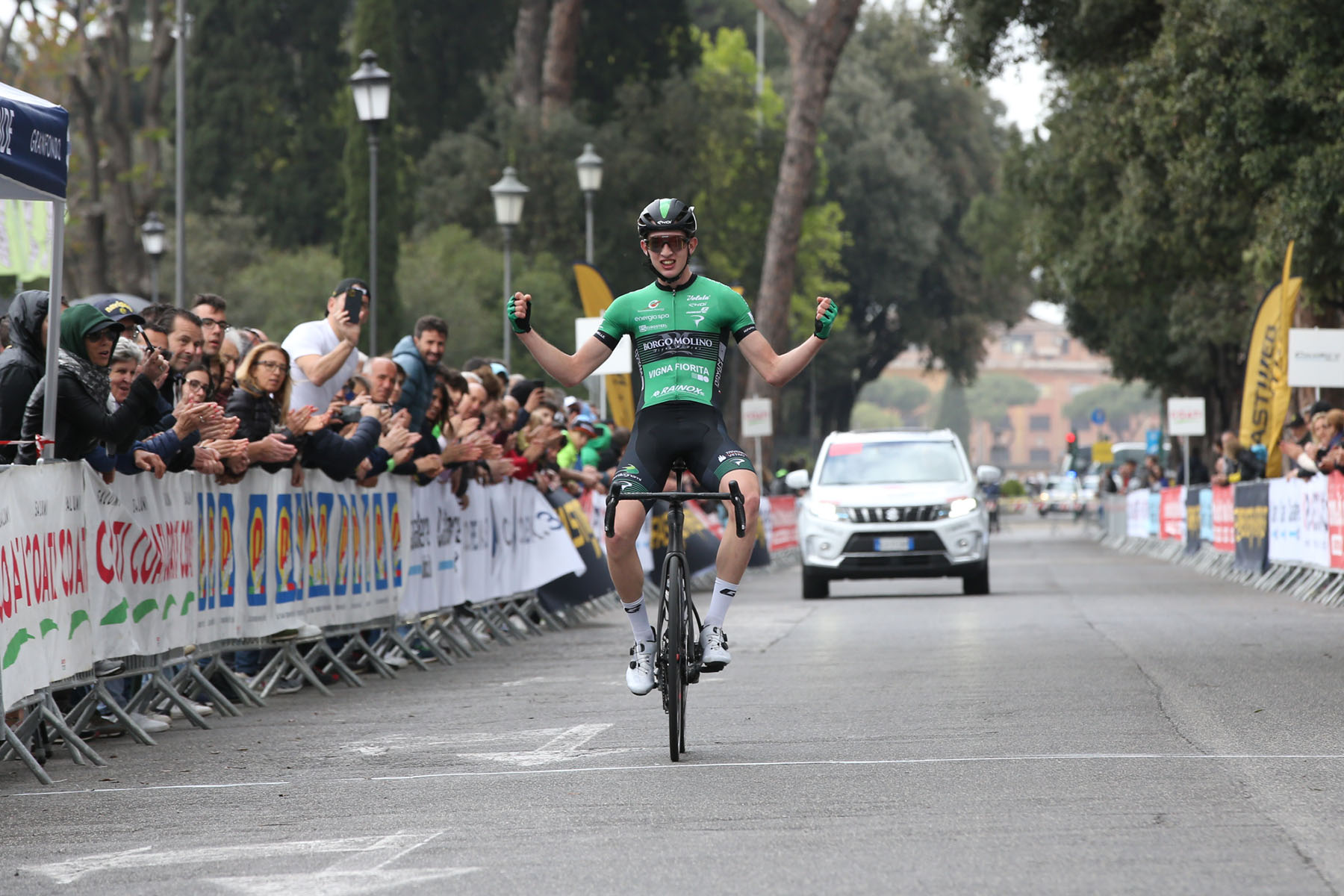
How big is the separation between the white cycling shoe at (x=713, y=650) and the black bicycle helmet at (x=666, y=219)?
5.55ft

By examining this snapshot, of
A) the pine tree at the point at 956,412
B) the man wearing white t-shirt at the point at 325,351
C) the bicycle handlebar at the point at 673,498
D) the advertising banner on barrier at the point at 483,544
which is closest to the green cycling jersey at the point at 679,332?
the bicycle handlebar at the point at 673,498

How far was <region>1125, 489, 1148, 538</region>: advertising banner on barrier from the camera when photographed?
4697 centimetres

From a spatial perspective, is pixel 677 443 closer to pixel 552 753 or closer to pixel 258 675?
pixel 552 753

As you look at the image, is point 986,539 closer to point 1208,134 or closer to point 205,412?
point 1208,134

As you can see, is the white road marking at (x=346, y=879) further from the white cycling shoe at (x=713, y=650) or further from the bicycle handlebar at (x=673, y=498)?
the white cycling shoe at (x=713, y=650)

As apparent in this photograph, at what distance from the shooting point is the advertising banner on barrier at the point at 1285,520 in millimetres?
23469

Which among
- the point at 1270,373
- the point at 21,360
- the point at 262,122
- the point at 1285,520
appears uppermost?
the point at 262,122

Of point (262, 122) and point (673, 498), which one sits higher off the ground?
point (262, 122)

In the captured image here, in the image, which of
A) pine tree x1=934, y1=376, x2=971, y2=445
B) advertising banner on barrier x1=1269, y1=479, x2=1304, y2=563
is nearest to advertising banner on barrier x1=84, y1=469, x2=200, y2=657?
advertising banner on barrier x1=1269, y1=479, x2=1304, y2=563

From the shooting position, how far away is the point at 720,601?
9508 millimetres

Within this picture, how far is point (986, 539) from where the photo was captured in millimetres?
23719

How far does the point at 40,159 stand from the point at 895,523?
14.4 m

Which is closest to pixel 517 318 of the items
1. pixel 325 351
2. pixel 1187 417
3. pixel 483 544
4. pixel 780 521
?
pixel 325 351

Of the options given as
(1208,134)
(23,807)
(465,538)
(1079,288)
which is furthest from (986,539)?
(23,807)
